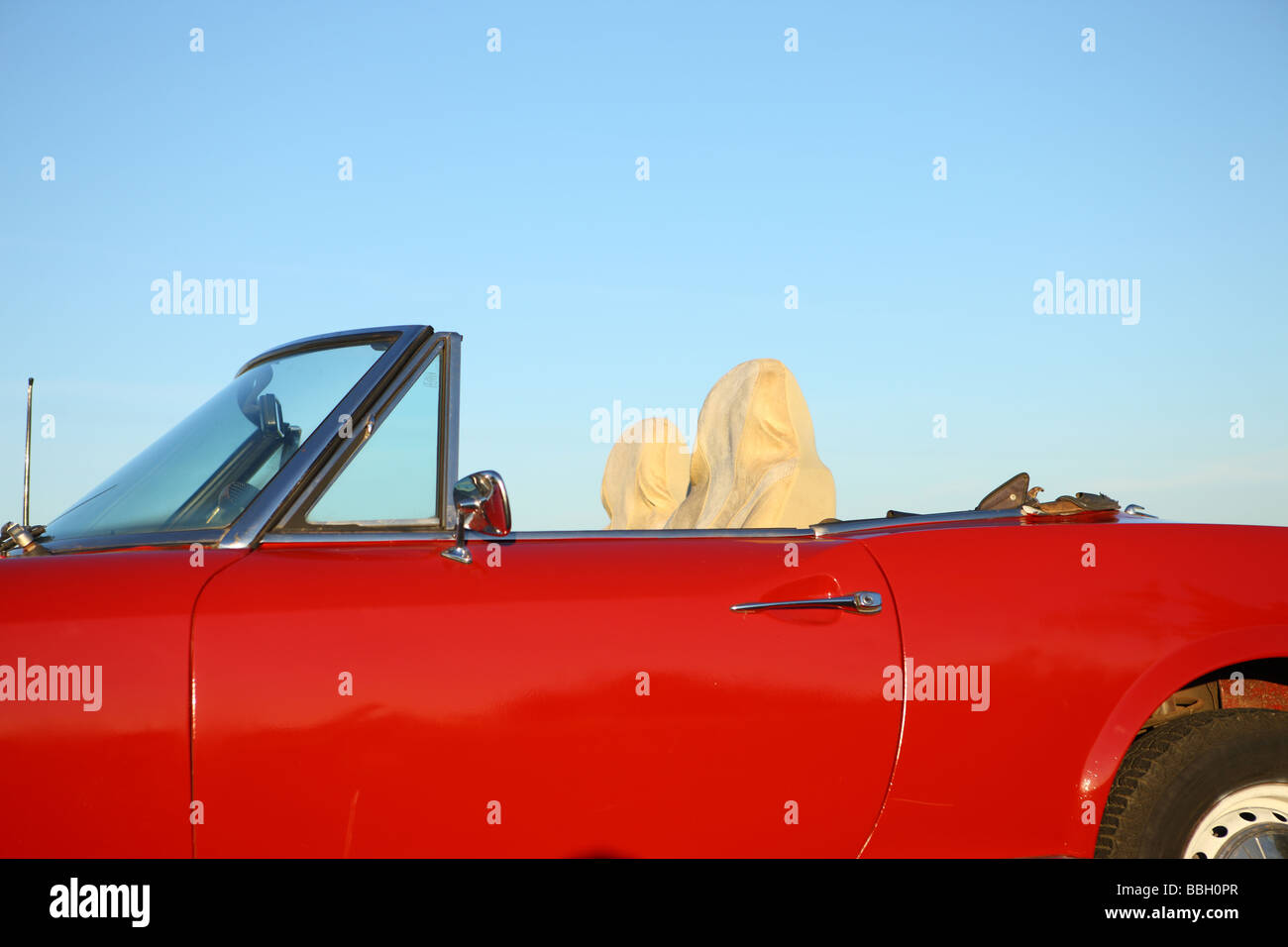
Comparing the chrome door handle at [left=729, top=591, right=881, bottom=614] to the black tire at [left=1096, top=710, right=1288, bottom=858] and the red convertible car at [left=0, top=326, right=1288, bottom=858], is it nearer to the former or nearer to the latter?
the red convertible car at [left=0, top=326, right=1288, bottom=858]

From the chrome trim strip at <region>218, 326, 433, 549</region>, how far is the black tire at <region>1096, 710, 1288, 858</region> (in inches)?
82.4

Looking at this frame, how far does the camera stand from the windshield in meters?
2.64

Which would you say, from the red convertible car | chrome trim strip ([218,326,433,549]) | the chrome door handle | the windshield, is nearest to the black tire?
the red convertible car

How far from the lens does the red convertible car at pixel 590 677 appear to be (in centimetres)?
219

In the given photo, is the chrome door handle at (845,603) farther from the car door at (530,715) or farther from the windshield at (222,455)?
the windshield at (222,455)

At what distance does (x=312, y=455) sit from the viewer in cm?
259

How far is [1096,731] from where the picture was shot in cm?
241

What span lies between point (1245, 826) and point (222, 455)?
9.02 feet

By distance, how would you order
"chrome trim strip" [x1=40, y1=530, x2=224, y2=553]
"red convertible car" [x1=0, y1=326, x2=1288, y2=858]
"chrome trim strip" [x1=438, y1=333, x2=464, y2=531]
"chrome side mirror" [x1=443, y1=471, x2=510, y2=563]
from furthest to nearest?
1. "chrome trim strip" [x1=438, y1=333, x2=464, y2=531]
2. "chrome trim strip" [x1=40, y1=530, x2=224, y2=553]
3. "chrome side mirror" [x1=443, y1=471, x2=510, y2=563]
4. "red convertible car" [x1=0, y1=326, x2=1288, y2=858]

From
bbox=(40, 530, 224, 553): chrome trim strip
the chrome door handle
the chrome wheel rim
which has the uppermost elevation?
bbox=(40, 530, 224, 553): chrome trim strip

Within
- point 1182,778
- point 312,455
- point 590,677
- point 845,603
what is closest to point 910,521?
point 845,603

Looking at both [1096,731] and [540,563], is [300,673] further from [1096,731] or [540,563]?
[1096,731]

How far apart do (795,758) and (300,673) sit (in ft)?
3.62

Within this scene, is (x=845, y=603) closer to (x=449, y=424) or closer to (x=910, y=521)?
(x=910, y=521)
